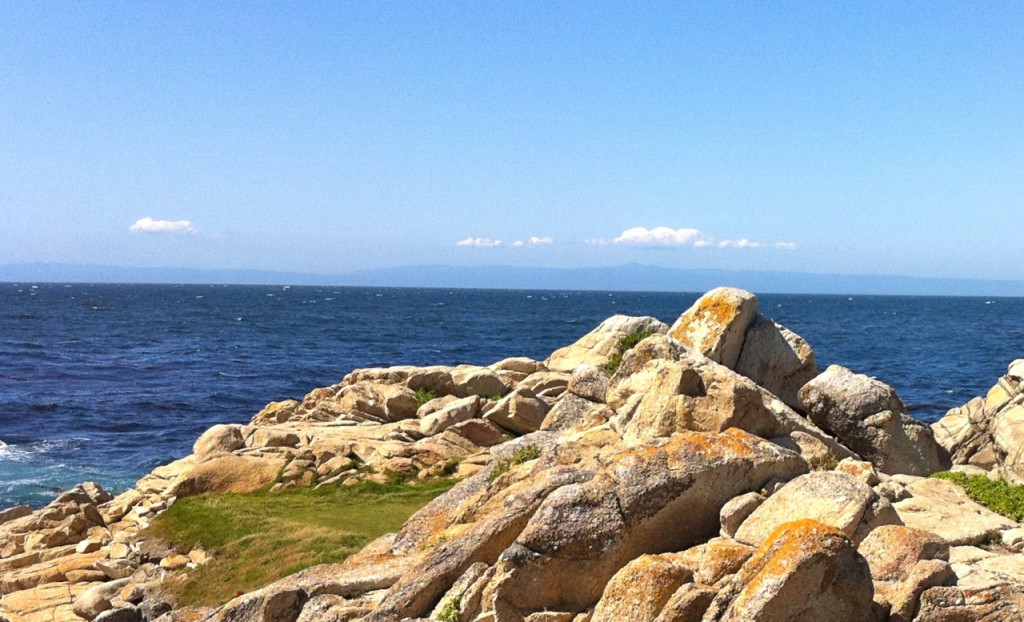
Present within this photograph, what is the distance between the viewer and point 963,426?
97.9 ft

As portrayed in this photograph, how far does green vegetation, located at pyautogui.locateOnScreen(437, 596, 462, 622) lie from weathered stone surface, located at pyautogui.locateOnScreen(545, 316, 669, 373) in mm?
18585

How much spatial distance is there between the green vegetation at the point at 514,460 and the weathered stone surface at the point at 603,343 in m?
12.2

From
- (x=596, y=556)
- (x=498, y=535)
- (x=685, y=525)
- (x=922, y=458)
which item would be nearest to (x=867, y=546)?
(x=685, y=525)

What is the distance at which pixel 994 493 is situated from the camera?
17.3 m

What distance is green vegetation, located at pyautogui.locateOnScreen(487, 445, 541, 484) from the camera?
17.4 m

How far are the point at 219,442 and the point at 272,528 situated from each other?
29.8 ft

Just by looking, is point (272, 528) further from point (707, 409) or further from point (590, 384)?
point (707, 409)

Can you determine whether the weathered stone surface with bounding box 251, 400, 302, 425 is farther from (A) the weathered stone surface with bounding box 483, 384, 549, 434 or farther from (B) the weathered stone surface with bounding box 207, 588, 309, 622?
(B) the weathered stone surface with bounding box 207, 588, 309, 622

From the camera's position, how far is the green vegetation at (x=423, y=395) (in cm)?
3584

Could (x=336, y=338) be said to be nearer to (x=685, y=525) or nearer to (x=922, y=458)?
(x=922, y=458)

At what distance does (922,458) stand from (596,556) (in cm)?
1284

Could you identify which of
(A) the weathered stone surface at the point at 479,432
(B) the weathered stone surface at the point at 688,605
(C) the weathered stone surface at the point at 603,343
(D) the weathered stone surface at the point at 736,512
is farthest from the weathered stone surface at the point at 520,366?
(B) the weathered stone surface at the point at 688,605

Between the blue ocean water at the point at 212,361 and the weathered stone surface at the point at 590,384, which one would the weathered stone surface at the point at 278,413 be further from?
the weathered stone surface at the point at 590,384

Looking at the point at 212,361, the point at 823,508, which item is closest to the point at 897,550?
the point at 823,508
